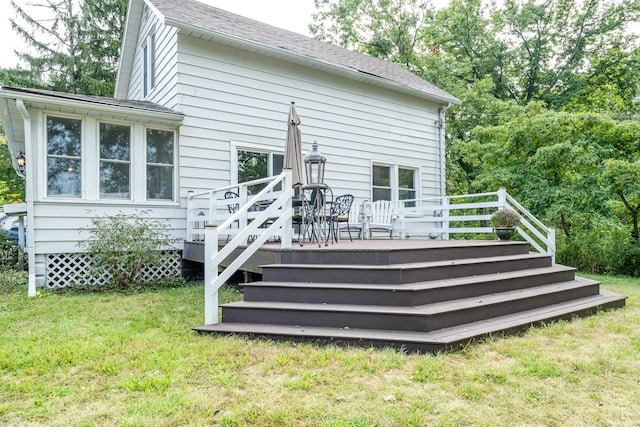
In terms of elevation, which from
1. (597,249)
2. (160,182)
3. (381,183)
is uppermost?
(381,183)

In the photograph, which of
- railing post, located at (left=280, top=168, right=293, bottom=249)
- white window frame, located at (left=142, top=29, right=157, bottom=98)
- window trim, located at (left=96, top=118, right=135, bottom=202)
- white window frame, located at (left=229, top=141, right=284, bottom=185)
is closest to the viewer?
railing post, located at (left=280, top=168, right=293, bottom=249)

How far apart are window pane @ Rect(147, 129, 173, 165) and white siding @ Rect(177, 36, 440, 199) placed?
31cm

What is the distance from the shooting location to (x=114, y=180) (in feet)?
21.6

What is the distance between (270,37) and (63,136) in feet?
15.3

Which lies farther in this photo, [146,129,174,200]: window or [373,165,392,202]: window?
[373,165,392,202]: window

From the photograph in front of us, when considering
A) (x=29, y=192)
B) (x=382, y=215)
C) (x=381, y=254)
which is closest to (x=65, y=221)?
(x=29, y=192)

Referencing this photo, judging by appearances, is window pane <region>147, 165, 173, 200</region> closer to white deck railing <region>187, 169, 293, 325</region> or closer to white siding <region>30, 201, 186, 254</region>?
white siding <region>30, 201, 186, 254</region>

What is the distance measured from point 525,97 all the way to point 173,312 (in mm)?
15875

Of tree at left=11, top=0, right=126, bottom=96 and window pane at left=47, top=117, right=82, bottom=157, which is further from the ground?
tree at left=11, top=0, right=126, bottom=96

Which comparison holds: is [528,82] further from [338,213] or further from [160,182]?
[160,182]

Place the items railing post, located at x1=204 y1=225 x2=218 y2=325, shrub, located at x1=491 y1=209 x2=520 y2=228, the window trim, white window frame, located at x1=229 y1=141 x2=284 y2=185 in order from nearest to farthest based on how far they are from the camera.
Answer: railing post, located at x1=204 y1=225 x2=218 y2=325 → shrub, located at x1=491 y1=209 x2=520 y2=228 → the window trim → white window frame, located at x1=229 y1=141 x2=284 y2=185

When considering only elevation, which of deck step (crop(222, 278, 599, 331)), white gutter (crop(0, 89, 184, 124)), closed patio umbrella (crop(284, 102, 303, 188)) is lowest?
deck step (crop(222, 278, 599, 331))

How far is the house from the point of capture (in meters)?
6.04

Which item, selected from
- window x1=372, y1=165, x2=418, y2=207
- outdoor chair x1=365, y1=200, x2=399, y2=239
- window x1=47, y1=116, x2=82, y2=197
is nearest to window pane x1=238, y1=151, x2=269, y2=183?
outdoor chair x1=365, y1=200, x2=399, y2=239
